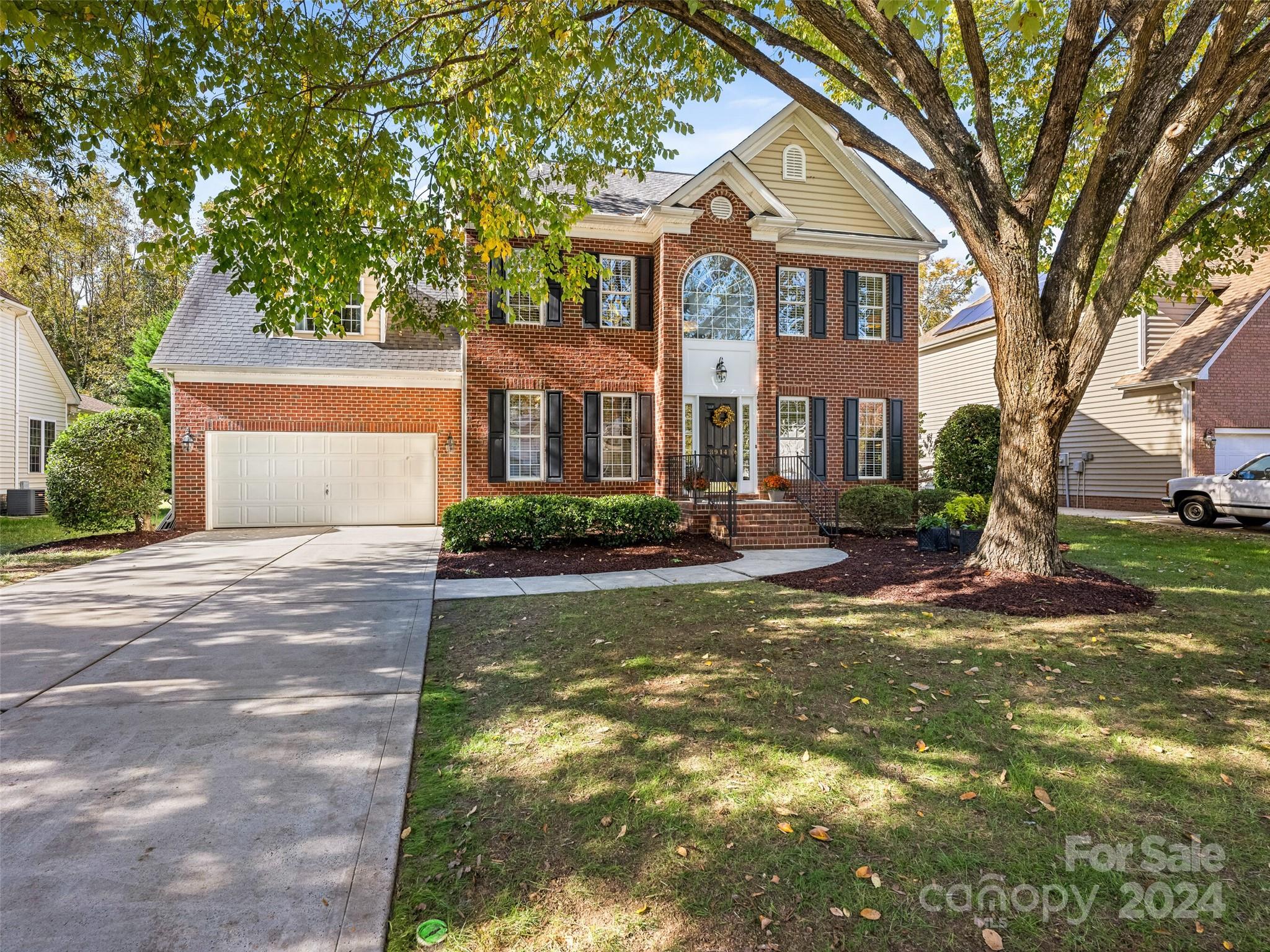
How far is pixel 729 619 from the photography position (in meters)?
6.39

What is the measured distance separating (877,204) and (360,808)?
16.6 meters

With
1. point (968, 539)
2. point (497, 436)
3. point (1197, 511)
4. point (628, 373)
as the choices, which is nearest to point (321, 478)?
point (497, 436)

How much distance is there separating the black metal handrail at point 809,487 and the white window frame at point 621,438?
10.2ft

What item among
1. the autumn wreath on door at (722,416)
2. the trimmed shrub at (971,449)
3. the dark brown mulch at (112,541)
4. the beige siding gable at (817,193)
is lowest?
the dark brown mulch at (112,541)

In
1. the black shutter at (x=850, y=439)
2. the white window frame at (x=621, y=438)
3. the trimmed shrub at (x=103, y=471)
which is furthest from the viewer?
the black shutter at (x=850, y=439)

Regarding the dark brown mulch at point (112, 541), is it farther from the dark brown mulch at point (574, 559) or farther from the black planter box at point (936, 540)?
the black planter box at point (936, 540)

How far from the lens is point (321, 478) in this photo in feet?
49.4

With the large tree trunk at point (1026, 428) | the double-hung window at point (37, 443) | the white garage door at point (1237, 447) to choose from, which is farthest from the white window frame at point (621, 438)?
the double-hung window at point (37, 443)

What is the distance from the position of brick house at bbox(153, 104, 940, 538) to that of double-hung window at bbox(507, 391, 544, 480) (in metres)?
0.04

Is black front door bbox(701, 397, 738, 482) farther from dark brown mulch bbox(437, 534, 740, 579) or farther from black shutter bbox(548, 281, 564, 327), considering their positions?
black shutter bbox(548, 281, 564, 327)

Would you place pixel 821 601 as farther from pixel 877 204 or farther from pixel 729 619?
pixel 877 204

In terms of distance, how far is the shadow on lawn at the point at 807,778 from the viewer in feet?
8.04

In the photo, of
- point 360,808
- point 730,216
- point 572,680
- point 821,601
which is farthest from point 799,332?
point 360,808

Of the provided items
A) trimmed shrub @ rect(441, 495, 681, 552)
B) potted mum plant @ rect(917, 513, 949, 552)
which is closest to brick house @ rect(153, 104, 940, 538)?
trimmed shrub @ rect(441, 495, 681, 552)
